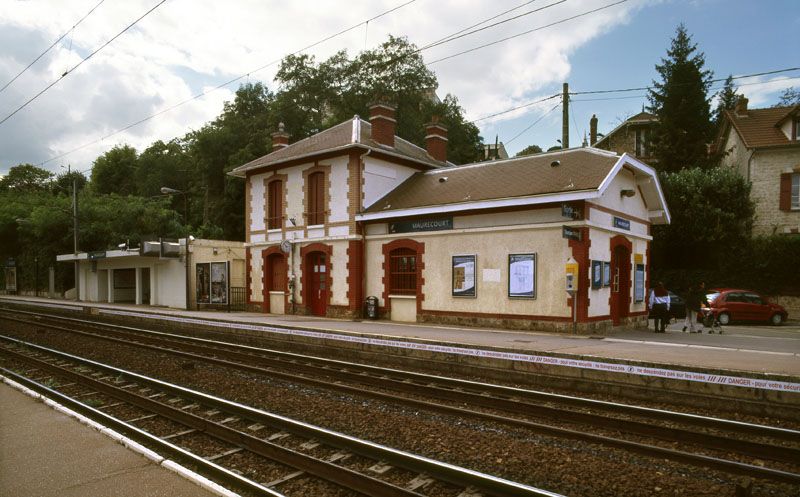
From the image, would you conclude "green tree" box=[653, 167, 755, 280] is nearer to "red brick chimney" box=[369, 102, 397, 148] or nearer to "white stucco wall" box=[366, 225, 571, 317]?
"red brick chimney" box=[369, 102, 397, 148]

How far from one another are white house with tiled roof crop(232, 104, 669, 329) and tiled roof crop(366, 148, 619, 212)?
0.07 metres

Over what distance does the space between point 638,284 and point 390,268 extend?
885cm

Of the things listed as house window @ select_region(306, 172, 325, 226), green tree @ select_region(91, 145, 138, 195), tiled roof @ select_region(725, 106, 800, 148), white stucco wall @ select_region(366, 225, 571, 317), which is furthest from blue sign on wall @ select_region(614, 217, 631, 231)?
green tree @ select_region(91, 145, 138, 195)

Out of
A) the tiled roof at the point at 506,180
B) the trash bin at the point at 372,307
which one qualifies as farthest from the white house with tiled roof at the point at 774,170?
→ the trash bin at the point at 372,307

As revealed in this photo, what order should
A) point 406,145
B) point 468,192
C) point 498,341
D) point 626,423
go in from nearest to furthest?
1. point 626,423
2. point 498,341
3. point 468,192
4. point 406,145

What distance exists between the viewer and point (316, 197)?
71.4 ft

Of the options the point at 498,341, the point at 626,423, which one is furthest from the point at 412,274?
the point at 626,423

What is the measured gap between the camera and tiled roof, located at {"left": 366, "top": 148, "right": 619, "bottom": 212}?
1576 cm

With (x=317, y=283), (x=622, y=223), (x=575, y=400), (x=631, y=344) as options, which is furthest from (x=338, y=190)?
(x=575, y=400)

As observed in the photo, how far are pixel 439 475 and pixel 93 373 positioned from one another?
882cm

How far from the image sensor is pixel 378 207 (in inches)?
786

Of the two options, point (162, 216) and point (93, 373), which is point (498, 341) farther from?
point (162, 216)

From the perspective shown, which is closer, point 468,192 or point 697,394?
point 697,394

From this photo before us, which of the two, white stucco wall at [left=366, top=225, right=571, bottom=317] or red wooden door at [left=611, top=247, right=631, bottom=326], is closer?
white stucco wall at [left=366, top=225, right=571, bottom=317]
